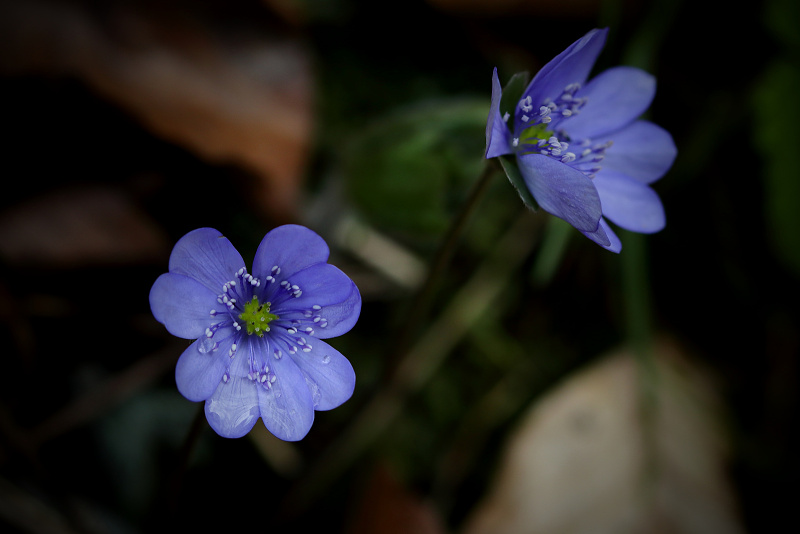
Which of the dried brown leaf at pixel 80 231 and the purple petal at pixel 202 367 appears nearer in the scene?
the purple petal at pixel 202 367

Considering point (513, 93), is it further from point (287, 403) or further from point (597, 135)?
point (287, 403)

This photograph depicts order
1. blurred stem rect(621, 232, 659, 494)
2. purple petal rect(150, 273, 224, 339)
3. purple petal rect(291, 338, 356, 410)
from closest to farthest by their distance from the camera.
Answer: purple petal rect(150, 273, 224, 339)
purple petal rect(291, 338, 356, 410)
blurred stem rect(621, 232, 659, 494)

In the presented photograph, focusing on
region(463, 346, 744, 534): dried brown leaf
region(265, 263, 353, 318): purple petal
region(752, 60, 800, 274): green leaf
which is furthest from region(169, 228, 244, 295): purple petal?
region(752, 60, 800, 274): green leaf

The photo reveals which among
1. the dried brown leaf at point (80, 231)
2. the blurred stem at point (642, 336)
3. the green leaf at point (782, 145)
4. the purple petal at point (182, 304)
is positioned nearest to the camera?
the purple petal at point (182, 304)

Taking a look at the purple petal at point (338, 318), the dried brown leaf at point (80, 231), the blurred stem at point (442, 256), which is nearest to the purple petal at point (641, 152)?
the blurred stem at point (442, 256)

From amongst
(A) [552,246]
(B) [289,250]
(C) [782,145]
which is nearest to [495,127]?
(B) [289,250]

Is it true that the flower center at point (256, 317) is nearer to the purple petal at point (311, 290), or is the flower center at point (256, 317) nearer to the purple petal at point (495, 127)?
the purple petal at point (311, 290)

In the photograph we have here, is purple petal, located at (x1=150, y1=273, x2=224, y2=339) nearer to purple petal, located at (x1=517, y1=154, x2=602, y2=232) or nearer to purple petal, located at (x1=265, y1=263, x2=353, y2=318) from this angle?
purple petal, located at (x1=265, y1=263, x2=353, y2=318)
